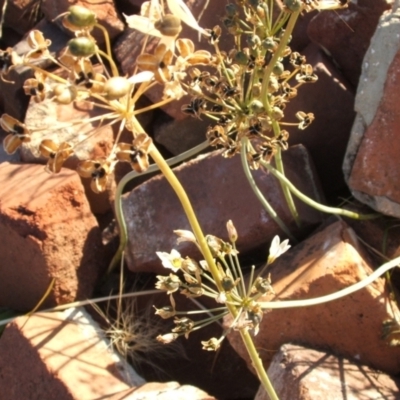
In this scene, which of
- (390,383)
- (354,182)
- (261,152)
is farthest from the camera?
(354,182)

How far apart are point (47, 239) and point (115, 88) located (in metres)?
1.73

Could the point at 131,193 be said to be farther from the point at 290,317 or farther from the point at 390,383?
the point at 390,383

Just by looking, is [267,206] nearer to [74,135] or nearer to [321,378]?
[321,378]

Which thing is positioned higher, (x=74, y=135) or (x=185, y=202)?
(x=185, y=202)

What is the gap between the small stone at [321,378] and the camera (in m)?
2.20

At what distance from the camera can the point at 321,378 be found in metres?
2.23

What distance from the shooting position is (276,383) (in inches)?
90.6

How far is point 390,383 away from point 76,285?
3.90 ft

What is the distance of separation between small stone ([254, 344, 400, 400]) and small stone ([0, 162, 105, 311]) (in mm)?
870

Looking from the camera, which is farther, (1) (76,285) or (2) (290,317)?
(1) (76,285)

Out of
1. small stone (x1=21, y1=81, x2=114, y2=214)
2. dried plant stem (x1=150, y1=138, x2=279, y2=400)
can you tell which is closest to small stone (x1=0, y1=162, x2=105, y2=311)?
small stone (x1=21, y1=81, x2=114, y2=214)

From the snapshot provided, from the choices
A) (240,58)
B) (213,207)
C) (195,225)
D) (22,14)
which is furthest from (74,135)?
(195,225)

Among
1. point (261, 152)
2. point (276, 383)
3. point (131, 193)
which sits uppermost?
point (261, 152)

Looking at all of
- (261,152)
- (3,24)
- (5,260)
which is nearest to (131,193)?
(5,260)
